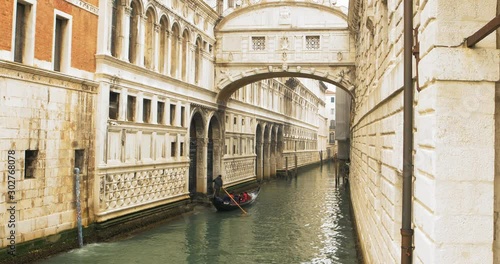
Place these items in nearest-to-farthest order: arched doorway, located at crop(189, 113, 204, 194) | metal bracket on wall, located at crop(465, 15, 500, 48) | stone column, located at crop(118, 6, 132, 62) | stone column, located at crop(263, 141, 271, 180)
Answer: metal bracket on wall, located at crop(465, 15, 500, 48), stone column, located at crop(118, 6, 132, 62), arched doorway, located at crop(189, 113, 204, 194), stone column, located at crop(263, 141, 271, 180)

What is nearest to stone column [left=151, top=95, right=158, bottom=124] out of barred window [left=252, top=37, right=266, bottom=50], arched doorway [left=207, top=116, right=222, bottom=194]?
arched doorway [left=207, top=116, right=222, bottom=194]

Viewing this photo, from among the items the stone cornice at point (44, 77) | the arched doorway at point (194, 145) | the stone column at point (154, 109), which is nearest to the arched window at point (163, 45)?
the stone column at point (154, 109)

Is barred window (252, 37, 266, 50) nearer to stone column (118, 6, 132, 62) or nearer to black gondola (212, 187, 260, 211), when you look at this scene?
black gondola (212, 187, 260, 211)

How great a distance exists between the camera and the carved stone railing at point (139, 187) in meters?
10.4

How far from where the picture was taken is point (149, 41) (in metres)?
12.5

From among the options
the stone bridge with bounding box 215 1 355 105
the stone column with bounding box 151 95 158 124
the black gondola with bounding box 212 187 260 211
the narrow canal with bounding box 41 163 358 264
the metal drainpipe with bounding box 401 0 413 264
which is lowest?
the narrow canal with bounding box 41 163 358 264

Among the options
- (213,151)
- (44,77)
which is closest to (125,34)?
(44,77)

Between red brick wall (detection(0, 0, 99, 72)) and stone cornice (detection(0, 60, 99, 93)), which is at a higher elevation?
red brick wall (detection(0, 0, 99, 72))

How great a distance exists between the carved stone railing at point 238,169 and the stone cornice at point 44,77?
31.0ft

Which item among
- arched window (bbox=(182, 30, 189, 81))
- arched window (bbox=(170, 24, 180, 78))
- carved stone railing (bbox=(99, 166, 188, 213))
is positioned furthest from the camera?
arched window (bbox=(182, 30, 189, 81))

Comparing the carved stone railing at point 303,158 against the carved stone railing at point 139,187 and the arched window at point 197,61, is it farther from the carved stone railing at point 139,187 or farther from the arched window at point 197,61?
Answer: the carved stone railing at point 139,187

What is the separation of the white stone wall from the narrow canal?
2.70 ft

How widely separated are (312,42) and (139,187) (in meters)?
8.13

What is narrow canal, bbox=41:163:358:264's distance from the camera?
9570 millimetres
